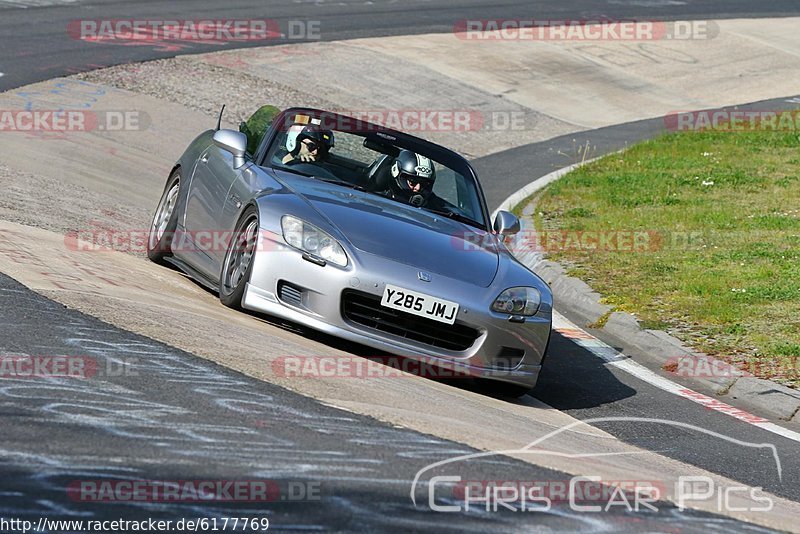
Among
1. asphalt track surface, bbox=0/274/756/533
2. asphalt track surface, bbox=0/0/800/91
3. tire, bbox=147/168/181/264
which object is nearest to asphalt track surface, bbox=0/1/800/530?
asphalt track surface, bbox=0/274/756/533

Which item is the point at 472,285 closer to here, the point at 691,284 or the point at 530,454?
the point at 530,454

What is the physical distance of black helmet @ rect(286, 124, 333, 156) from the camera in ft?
29.9

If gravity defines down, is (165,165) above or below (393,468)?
below

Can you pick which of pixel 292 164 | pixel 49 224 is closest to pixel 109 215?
pixel 49 224

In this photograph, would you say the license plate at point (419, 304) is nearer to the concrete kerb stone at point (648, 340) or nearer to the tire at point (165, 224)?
the concrete kerb stone at point (648, 340)

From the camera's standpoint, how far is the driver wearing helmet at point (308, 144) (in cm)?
908

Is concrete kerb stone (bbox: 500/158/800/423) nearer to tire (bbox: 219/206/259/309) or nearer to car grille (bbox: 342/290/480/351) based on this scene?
car grille (bbox: 342/290/480/351)

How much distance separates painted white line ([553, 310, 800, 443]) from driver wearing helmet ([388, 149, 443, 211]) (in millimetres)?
1819

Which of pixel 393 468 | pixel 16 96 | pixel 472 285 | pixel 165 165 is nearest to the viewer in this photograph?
pixel 393 468

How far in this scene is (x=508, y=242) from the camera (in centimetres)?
1357

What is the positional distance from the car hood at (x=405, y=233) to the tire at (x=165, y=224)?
149cm

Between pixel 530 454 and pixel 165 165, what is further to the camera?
pixel 165 165

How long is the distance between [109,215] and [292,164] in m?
2.95

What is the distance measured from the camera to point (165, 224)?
9852 millimetres
